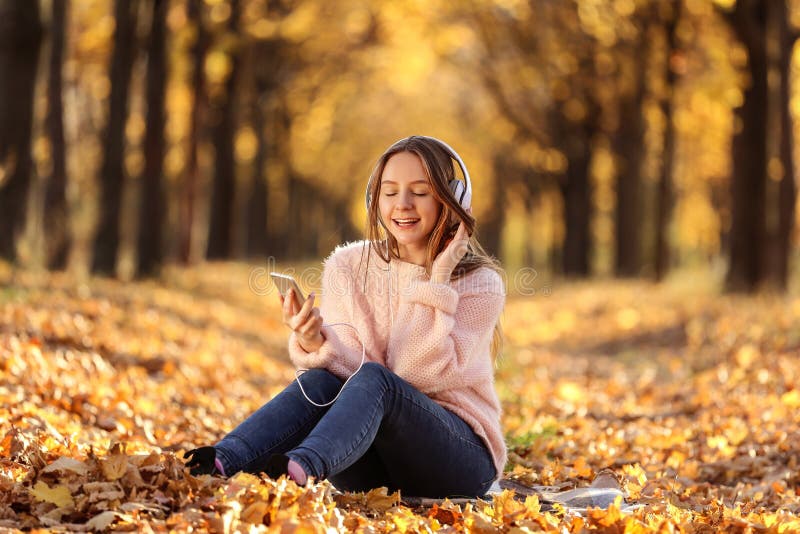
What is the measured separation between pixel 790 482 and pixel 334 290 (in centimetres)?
295

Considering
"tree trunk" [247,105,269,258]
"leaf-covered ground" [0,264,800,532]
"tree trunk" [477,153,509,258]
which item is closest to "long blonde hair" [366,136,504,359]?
"leaf-covered ground" [0,264,800,532]

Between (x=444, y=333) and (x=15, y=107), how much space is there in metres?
10.00

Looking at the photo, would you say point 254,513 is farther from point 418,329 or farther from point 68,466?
point 418,329

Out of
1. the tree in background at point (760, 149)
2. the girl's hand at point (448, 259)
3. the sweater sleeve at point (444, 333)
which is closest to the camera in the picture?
the sweater sleeve at point (444, 333)

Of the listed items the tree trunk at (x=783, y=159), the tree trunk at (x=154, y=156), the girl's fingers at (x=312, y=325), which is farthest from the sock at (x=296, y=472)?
the tree trunk at (x=154, y=156)

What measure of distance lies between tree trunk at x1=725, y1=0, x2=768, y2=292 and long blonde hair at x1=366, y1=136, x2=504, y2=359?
11285mm

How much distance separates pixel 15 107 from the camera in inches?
491

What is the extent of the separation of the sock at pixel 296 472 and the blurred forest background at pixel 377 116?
1011 cm

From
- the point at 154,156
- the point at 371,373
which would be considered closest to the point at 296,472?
the point at 371,373

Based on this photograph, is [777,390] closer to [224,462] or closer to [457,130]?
[224,462]

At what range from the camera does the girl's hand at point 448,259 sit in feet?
14.1

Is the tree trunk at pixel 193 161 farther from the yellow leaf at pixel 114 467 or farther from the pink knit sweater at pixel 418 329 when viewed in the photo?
the yellow leaf at pixel 114 467

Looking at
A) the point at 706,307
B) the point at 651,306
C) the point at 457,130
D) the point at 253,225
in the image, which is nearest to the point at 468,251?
the point at 706,307

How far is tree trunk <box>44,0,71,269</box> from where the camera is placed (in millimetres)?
13195
